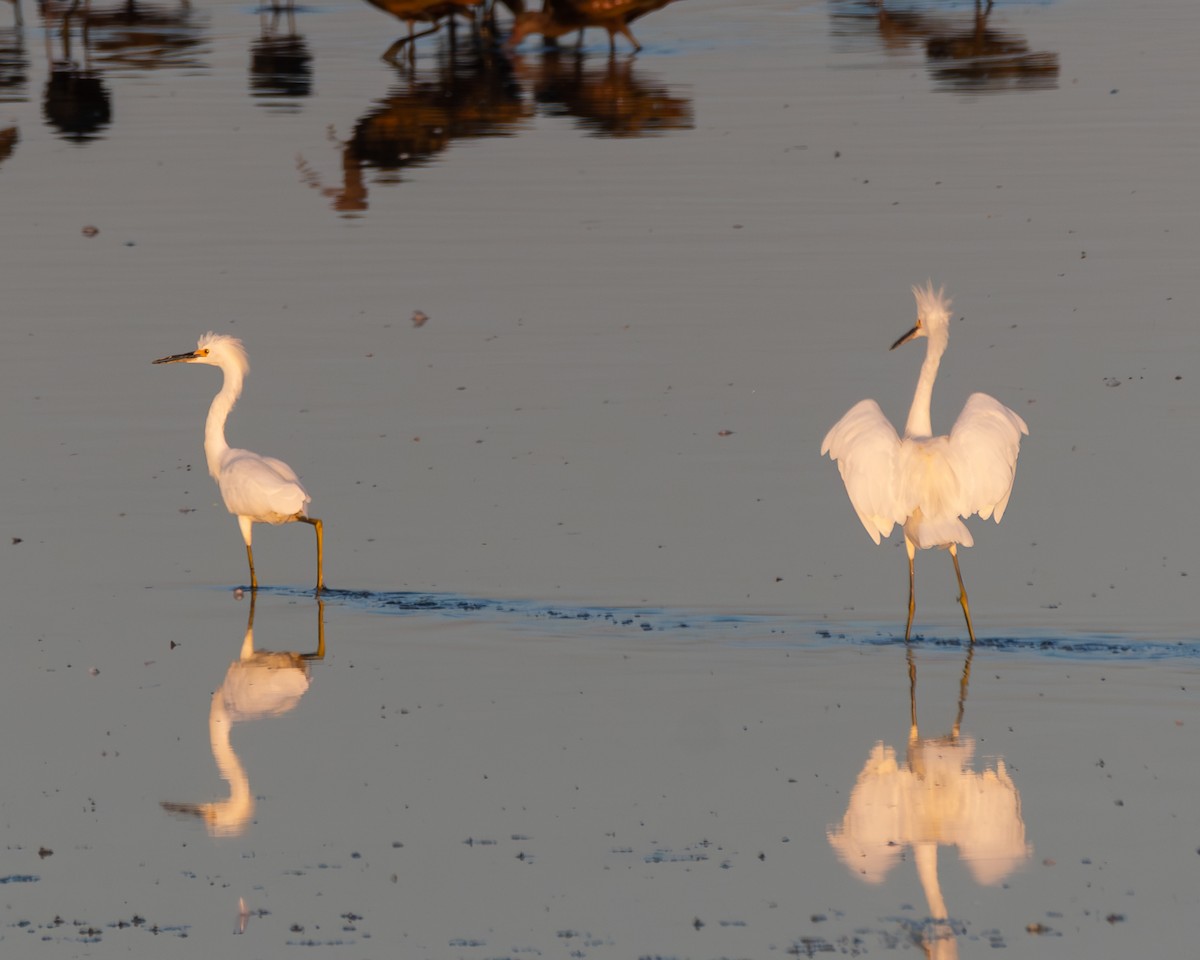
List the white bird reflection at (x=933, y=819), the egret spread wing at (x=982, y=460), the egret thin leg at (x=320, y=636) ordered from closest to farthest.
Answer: the white bird reflection at (x=933, y=819)
the egret thin leg at (x=320, y=636)
the egret spread wing at (x=982, y=460)

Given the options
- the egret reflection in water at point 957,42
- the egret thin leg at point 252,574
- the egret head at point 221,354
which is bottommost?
the egret thin leg at point 252,574

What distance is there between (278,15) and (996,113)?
1682 centimetres

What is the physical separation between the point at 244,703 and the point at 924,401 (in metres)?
3.96

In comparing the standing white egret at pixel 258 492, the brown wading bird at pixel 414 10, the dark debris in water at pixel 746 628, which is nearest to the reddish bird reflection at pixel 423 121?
the brown wading bird at pixel 414 10

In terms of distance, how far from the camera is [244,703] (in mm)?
10117

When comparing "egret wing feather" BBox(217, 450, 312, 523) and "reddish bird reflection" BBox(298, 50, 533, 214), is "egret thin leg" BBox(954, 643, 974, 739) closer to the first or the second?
"egret wing feather" BBox(217, 450, 312, 523)

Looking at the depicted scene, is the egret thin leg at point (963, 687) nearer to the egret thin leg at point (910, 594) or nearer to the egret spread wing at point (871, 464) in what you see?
the egret thin leg at point (910, 594)

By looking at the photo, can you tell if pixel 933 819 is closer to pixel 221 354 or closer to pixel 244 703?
pixel 244 703

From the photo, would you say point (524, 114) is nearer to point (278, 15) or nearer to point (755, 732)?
point (278, 15)

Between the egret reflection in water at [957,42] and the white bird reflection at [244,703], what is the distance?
19.1 meters

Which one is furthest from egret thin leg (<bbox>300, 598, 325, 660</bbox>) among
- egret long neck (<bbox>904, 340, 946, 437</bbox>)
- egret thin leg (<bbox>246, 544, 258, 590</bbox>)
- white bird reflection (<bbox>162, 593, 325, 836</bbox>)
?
egret long neck (<bbox>904, 340, 946, 437</bbox>)

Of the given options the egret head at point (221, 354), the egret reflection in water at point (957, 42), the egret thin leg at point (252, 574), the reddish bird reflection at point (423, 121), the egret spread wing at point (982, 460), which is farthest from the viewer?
the egret reflection in water at point (957, 42)

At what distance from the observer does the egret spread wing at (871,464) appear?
11250 mm

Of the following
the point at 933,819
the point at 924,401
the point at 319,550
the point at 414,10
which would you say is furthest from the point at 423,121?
the point at 933,819
